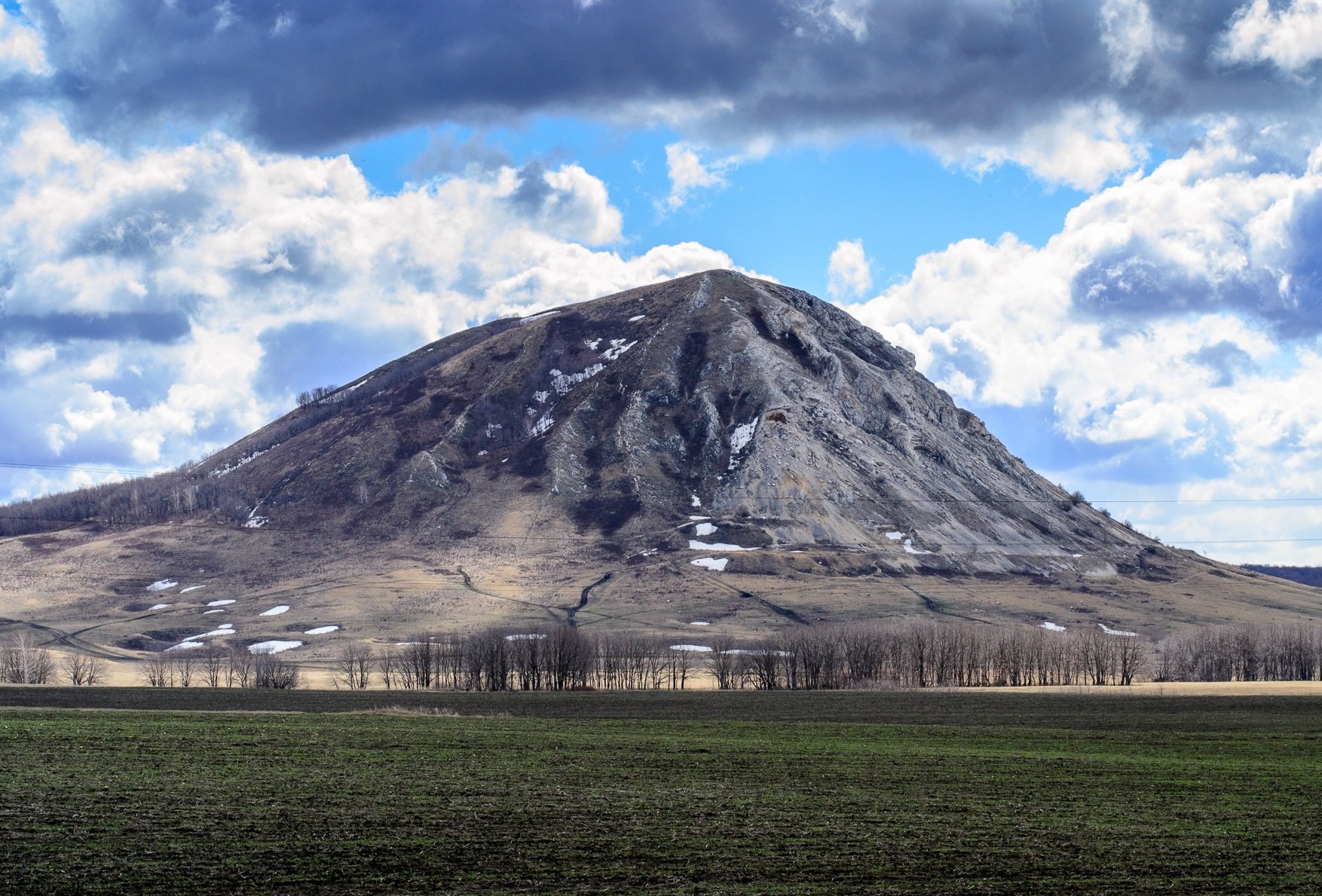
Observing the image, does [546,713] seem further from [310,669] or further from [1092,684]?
[310,669]

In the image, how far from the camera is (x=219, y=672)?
6708 inches

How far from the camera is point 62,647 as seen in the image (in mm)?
193875

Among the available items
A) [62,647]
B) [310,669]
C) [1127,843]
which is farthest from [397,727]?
[62,647]

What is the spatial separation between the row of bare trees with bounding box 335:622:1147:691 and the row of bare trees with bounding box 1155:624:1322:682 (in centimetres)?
597

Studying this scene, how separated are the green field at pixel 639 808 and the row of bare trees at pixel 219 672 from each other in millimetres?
72542

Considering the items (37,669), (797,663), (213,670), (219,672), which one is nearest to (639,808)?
(797,663)

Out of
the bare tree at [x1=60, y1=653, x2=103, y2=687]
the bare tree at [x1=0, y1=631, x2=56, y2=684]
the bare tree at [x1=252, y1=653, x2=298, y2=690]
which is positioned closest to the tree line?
the bare tree at [x1=0, y1=631, x2=56, y2=684]

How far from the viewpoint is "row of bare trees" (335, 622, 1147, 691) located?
143250 millimetres

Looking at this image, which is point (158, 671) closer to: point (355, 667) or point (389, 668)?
point (389, 668)

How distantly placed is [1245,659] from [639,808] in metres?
142

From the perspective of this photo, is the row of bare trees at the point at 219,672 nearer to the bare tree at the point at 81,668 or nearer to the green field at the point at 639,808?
the bare tree at the point at 81,668

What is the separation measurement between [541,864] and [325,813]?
880cm

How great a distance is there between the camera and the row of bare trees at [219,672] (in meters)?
141

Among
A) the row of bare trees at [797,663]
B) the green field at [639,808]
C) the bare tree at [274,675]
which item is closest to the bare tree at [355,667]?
the row of bare trees at [797,663]
